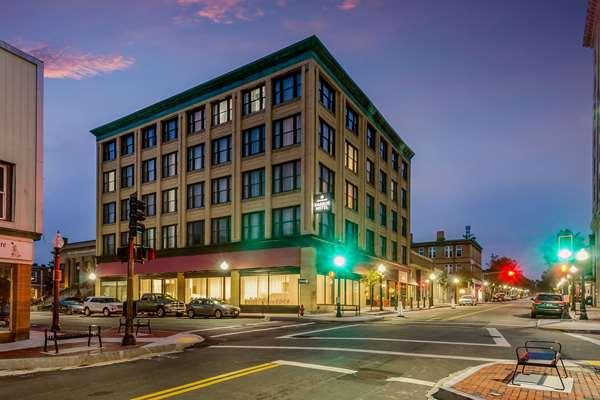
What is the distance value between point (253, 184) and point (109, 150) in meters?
24.6

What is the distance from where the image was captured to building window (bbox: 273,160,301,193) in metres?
42.0

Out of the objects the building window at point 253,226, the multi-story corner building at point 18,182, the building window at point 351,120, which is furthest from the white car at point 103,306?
the building window at point 351,120

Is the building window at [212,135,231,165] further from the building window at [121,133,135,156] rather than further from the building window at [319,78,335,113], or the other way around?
the building window at [121,133,135,156]

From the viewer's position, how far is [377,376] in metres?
11.3

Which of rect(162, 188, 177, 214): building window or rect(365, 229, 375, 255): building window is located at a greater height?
rect(162, 188, 177, 214): building window

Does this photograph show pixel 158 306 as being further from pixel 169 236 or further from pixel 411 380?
pixel 411 380

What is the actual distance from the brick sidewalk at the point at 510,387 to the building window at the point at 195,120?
4284cm

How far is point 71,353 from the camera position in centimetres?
1437

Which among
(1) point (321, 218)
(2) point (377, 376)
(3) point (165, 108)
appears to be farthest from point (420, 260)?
(2) point (377, 376)

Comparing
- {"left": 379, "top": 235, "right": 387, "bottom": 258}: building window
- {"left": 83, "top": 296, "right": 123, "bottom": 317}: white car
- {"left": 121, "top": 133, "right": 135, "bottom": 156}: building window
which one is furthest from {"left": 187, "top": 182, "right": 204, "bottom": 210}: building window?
{"left": 379, "top": 235, "right": 387, "bottom": 258}: building window

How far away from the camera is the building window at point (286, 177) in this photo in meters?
42.0

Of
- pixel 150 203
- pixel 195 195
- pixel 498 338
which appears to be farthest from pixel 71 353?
pixel 150 203

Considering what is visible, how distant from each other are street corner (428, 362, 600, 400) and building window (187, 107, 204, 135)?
4284 cm

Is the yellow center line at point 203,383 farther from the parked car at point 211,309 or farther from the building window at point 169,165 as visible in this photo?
the building window at point 169,165
